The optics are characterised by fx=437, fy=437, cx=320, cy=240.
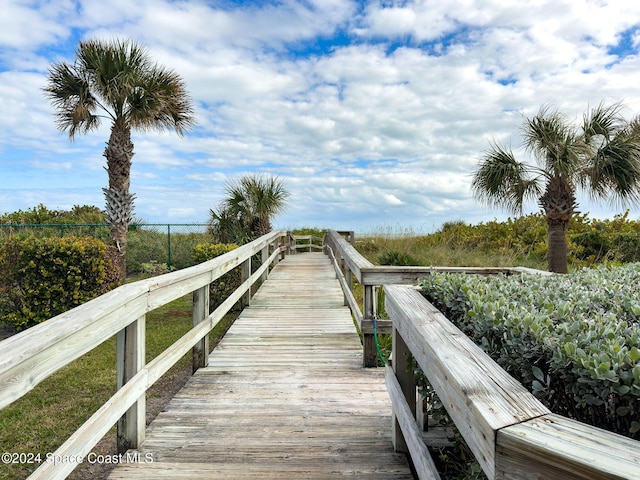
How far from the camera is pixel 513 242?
1484 cm

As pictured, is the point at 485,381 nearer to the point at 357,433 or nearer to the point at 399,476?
the point at 399,476

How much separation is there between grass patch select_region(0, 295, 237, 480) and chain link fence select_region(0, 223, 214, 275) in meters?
8.39

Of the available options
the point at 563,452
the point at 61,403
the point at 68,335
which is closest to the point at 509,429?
the point at 563,452

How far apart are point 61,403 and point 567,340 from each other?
15.3 ft

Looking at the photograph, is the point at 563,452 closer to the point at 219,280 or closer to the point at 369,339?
the point at 369,339

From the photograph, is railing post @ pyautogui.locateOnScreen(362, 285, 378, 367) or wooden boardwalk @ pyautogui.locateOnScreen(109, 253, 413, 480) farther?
railing post @ pyautogui.locateOnScreen(362, 285, 378, 367)

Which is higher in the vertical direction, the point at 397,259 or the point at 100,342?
the point at 100,342

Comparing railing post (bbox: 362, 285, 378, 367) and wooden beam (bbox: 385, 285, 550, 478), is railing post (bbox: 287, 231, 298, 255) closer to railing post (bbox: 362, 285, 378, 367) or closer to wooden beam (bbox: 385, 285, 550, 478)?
railing post (bbox: 362, 285, 378, 367)

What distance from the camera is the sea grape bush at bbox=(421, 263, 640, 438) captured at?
119 cm

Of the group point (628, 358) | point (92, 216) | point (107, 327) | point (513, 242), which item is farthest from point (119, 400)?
point (92, 216)

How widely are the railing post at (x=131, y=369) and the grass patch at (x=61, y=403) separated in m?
1.16

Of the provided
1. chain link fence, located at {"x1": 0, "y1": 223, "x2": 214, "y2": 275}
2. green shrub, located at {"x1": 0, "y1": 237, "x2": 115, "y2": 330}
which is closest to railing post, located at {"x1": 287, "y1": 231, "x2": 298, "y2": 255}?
chain link fence, located at {"x1": 0, "y1": 223, "x2": 214, "y2": 275}

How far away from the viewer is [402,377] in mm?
2426

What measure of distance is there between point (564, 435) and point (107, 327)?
74.5 inches
